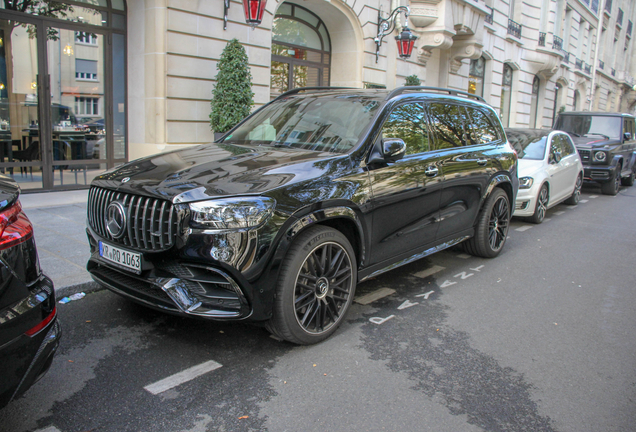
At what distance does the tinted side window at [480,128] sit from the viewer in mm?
5637

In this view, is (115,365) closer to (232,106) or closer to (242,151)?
(242,151)

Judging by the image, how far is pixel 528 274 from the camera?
5.60m

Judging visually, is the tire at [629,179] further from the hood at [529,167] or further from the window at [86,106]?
the window at [86,106]

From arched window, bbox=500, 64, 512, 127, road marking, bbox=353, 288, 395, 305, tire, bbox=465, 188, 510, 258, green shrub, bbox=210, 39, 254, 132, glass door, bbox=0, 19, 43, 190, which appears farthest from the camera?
arched window, bbox=500, 64, 512, 127

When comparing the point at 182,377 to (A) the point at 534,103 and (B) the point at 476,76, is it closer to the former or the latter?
(B) the point at 476,76

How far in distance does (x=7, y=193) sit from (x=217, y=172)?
52.7 inches

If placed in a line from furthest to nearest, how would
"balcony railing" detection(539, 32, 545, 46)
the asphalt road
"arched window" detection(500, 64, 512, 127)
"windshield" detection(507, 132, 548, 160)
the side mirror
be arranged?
"balcony railing" detection(539, 32, 545, 46) < "arched window" detection(500, 64, 512, 127) < "windshield" detection(507, 132, 548, 160) < the side mirror < the asphalt road

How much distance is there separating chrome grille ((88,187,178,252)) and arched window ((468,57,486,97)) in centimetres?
2035

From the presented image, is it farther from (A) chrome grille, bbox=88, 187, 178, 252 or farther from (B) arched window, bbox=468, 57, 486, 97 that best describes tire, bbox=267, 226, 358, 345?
(B) arched window, bbox=468, 57, 486, 97

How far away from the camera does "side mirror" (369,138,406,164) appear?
156 inches

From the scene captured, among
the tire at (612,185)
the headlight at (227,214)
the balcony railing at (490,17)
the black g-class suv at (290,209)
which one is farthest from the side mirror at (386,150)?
the balcony railing at (490,17)

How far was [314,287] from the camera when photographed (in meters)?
Result: 3.49


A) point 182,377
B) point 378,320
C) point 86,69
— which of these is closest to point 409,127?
point 378,320

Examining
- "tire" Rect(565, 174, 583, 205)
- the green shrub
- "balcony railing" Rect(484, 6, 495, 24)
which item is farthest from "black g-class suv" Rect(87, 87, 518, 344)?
"balcony railing" Rect(484, 6, 495, 24)
